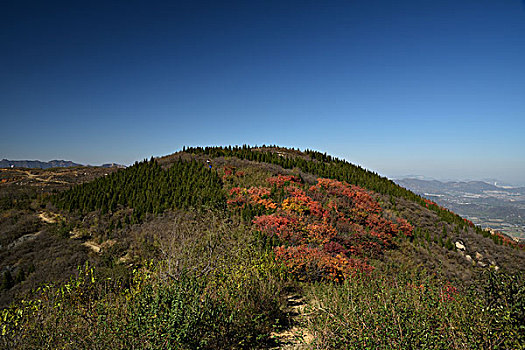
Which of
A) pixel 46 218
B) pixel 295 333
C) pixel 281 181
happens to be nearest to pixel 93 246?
pixel 46 218

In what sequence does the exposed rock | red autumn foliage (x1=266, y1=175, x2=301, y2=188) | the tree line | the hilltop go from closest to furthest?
1. the hilltop
2. the tree line
3. the exposed rock
4. red autumn foliage (x1=266, y1=175, x2=301, y2=188)

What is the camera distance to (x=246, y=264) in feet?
19.7

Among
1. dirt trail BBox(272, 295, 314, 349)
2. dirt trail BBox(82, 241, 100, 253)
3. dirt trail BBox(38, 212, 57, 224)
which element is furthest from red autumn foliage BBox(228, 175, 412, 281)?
dirt trail BBox(38, 212, 57, 224)

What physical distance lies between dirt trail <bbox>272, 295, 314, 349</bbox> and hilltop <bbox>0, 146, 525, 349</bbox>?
0.05 metres

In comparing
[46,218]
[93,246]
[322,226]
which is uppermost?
[322,226]

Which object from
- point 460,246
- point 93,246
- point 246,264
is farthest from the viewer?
point 460,246

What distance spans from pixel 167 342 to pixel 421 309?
12.8 feet

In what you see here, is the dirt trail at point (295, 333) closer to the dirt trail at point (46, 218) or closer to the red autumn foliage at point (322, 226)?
Result: the red autumn foliage at point (322, 226)

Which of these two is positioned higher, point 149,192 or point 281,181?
point 281,181

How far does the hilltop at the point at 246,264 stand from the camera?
3355mm

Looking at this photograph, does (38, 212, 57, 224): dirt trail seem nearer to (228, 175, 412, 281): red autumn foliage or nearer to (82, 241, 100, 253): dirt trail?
(82, 241, 100, 253): dirt trail

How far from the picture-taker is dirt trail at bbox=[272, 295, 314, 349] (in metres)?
4.68

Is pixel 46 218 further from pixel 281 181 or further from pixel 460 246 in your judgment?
pixel 460 246

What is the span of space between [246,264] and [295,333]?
188 centimetres
